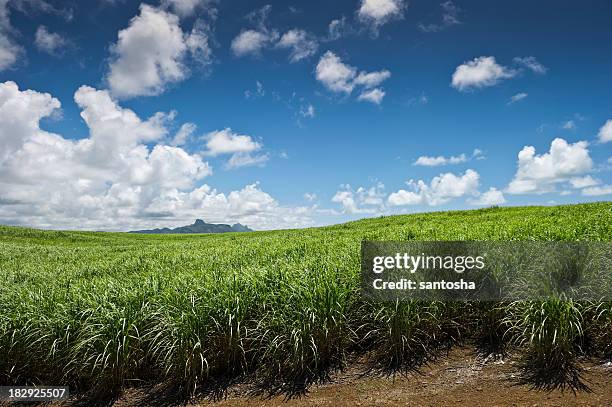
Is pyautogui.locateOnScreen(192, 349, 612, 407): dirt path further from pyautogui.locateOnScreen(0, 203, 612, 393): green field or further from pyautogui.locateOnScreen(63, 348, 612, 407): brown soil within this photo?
pyautogui.locateOnScreen(0, 203, 612, 393): green field

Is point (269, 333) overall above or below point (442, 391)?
above

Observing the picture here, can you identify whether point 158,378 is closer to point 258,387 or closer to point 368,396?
point 258,387

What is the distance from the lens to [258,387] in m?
6.16

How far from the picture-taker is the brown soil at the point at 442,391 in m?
4.88

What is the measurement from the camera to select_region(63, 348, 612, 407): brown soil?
4.88 m

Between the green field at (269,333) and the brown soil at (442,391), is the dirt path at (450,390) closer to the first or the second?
the brown soil at (442,391)

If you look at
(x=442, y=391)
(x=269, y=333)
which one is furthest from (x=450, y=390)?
(x=269, y=333)

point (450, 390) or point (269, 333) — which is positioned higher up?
point (269, 333)

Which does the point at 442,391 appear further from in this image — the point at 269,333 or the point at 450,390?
the point at 269,333

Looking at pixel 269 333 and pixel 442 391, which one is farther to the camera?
pixel 269 333

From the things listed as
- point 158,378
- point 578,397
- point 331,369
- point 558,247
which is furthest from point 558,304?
point 158,378

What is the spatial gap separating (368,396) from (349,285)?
1.93 metres

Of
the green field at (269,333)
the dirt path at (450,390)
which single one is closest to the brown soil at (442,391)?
the dirt path at (450,390)

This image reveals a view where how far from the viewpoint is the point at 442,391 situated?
17.5 feet
